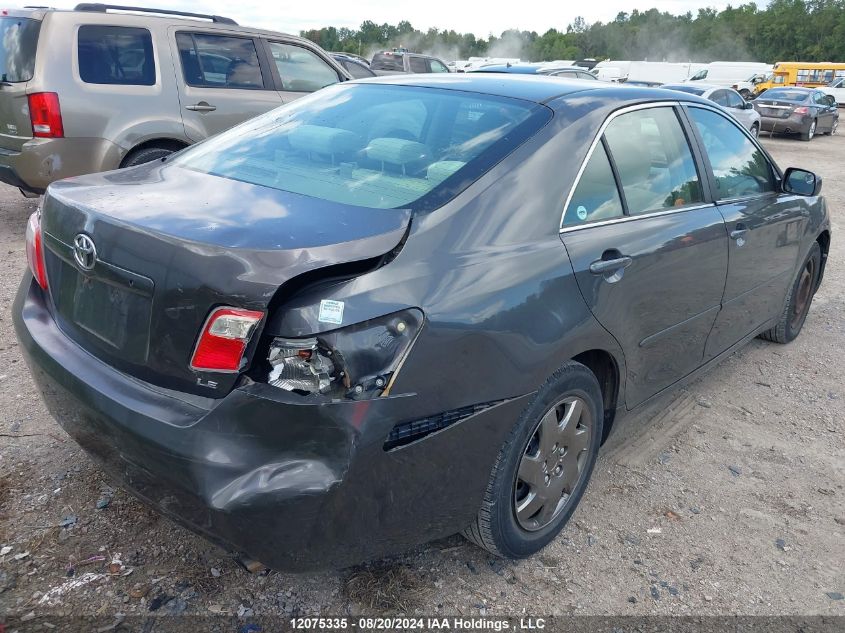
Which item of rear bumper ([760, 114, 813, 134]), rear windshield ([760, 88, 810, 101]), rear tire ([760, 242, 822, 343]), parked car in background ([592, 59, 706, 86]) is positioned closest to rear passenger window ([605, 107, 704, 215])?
rear tire ([760, 242, 822, 343])

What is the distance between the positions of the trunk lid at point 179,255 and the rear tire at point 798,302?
364 centimetres

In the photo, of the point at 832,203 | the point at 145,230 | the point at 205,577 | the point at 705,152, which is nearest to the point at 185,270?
the point at 145,230

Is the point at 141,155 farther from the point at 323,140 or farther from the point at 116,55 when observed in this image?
the point at 323,140

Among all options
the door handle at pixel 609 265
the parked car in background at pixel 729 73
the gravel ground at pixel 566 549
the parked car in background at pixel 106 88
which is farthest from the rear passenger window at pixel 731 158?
the parked car in background at pixel 729 73

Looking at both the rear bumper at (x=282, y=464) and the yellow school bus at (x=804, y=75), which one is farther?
the yellow school bus at (x=804, y=75)

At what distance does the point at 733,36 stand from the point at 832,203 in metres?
79.5

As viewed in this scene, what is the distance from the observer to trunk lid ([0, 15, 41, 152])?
599cm

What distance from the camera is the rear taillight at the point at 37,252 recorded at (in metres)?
2.59

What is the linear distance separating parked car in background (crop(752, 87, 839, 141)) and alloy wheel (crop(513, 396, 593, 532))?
69.4 ft

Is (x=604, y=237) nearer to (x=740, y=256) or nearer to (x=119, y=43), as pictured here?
(x=740, y=256)

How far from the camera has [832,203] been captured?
36.4ft

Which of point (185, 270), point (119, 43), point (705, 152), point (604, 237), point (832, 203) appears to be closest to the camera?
point (185, 270)

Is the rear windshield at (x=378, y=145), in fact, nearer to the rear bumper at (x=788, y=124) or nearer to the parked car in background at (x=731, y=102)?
the parked car in background at (x=731, y=102)

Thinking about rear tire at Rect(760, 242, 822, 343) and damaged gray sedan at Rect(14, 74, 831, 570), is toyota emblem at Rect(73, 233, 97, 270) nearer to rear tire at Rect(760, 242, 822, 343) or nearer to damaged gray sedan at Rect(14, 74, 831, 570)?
damaged gray sedan at Rect(14, 74, 831, 570)
